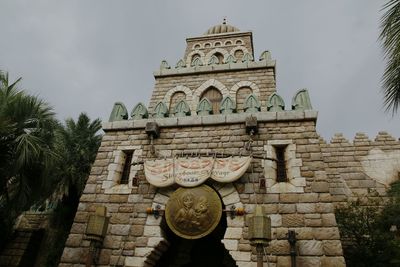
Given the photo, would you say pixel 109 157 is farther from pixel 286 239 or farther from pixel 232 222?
pixel 286 239

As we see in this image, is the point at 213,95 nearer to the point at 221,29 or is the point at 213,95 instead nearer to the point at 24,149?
the point at 221,29

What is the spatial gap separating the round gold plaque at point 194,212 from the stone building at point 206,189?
21 mm

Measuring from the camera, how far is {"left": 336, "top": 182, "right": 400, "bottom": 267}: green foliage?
7473 mm

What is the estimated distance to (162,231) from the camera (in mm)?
6473

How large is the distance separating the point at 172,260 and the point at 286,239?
3452 millimetres

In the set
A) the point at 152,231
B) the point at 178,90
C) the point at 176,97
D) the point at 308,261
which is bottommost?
the point at 308,261

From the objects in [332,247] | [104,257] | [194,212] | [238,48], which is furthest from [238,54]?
[104,257]

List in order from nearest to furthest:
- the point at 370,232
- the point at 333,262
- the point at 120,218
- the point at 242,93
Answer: the point at 333,262 < the point at 120,218 < the point at 370,232 < the point at 242,93

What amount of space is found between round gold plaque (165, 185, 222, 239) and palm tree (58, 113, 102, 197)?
7.47 meters

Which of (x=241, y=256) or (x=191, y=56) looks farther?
(x=191, y=56)

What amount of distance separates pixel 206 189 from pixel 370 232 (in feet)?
16.1

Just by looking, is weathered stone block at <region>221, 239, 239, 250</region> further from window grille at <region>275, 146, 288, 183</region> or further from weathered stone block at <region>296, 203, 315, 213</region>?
window grille at <region>275, 146, 288, 183</region>

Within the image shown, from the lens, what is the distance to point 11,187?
7.38m

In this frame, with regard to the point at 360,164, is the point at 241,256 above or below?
below
